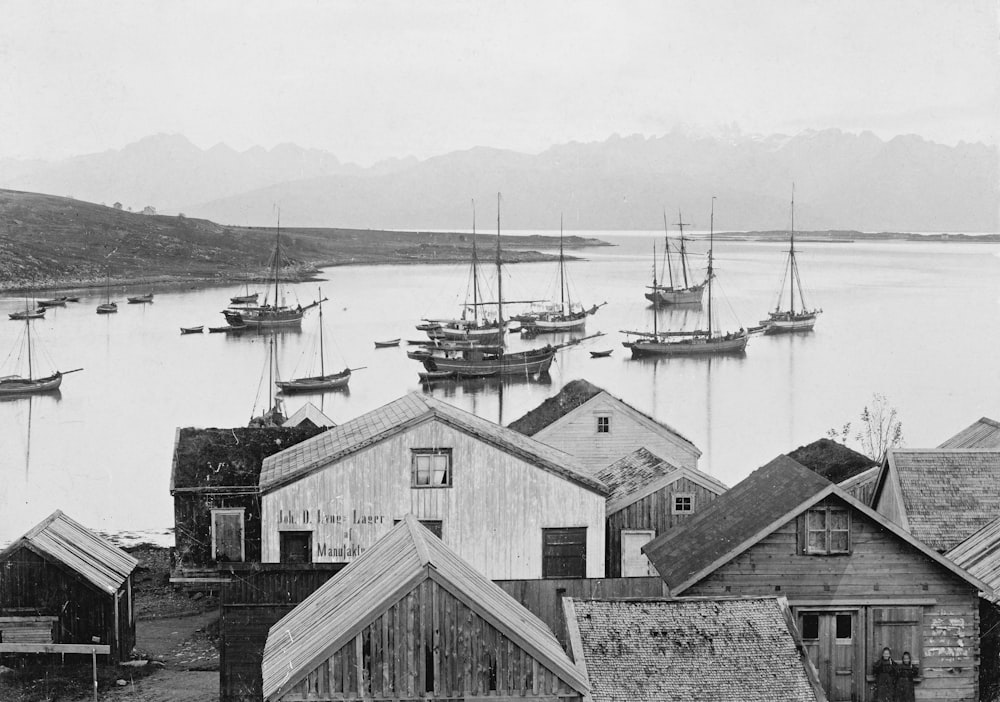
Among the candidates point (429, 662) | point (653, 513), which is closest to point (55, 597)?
point (429, 662)

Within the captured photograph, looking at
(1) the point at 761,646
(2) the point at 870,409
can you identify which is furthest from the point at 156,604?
(2) the point at 870,409

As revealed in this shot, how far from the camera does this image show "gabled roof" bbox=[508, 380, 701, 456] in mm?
38344

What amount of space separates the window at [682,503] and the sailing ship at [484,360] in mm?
65468

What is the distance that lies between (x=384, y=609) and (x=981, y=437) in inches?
966

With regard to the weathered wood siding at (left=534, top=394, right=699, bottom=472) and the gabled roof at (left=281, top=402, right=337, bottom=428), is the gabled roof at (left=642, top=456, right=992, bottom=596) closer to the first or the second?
the weathered wood siding at (left=534, top=394, right=699, bottom=472)

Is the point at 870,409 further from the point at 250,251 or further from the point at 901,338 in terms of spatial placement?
the point at 250,251

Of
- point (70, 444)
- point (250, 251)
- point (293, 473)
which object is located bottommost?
point (70, 444)

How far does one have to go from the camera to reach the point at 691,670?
1536 centimetres

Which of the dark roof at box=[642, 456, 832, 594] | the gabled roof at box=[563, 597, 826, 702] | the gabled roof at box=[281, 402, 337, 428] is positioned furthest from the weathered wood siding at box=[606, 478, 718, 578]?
the gabled roof at box=[281, 402, 337, 428]

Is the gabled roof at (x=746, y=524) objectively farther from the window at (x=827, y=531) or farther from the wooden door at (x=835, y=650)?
the wooden door at (x=835, y=650)

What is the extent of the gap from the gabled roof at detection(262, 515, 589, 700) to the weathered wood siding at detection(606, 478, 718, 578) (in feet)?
37.2

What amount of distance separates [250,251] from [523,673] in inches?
7540

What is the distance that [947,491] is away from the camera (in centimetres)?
2633

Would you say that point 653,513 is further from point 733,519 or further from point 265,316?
point 265,316
